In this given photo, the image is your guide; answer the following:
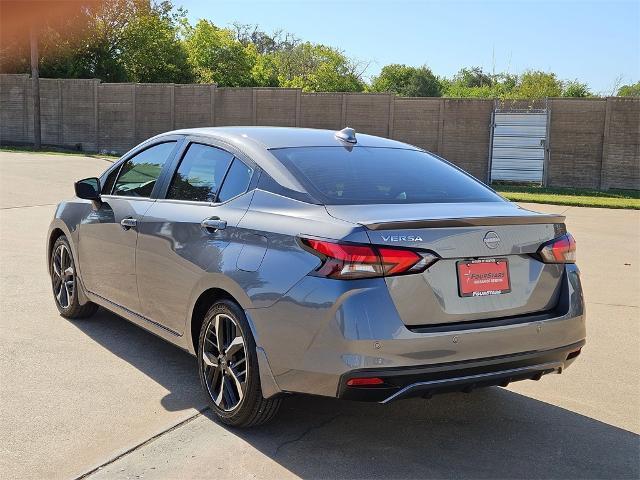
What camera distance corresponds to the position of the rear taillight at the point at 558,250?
3.86 meters

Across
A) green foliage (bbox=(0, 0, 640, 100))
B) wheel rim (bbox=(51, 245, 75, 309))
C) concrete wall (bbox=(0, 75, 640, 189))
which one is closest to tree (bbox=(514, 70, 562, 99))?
green foliage (bbox=(0, 0, 640, 100))

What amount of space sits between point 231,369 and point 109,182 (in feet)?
7.92

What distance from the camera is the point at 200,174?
4.68m

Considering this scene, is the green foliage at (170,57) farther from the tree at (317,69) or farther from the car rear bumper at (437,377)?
the car rear bumper at (437,377)

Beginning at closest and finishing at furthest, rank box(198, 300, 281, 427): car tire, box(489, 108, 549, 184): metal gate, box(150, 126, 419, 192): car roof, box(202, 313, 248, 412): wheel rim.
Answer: box(198, 300, 281, 427): car tire → box(202, 313, 248, 412): wheel rim → box(150, 126, 419, 192): car roof → box(489, 108, 549, 184): metal gate

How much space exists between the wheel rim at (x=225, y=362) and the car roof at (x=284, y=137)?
112 centimetres

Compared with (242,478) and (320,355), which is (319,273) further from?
(242,478)

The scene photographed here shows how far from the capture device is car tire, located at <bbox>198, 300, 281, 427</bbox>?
12.6 feet

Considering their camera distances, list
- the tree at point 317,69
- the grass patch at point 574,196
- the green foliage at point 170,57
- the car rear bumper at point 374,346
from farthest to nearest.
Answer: the tree at point 317,69, the green foliage at point 170,57, the grass patch at point 574,196, the car rear bumper at point 374,346

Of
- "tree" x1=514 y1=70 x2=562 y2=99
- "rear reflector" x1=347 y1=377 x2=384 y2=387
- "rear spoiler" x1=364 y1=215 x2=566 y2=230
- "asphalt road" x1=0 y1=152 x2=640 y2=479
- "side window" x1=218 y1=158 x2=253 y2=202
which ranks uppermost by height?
"tree" x1=514 y1=70 x2=562 y2=99

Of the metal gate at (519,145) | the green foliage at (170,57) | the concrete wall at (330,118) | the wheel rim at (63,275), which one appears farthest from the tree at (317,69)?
the wheel rim at (63,275)

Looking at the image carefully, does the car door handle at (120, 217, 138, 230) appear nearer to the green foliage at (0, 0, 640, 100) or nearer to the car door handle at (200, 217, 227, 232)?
the car door handle at (200, 217, 227, 232)

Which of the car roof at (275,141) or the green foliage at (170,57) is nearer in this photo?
the car roof at (275,141)

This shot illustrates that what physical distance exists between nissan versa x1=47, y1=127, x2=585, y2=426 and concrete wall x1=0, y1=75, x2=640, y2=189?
18560 millimetres
